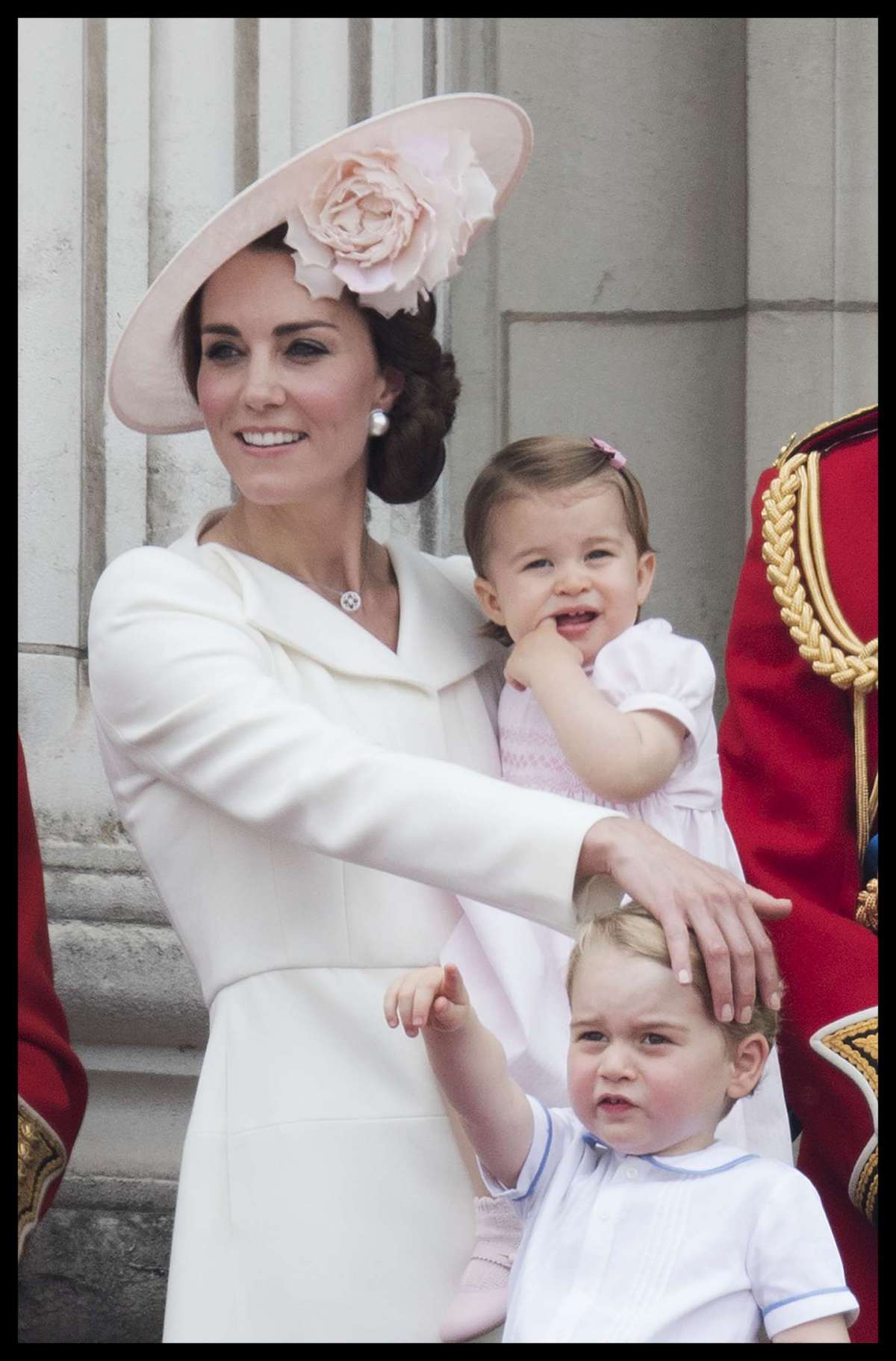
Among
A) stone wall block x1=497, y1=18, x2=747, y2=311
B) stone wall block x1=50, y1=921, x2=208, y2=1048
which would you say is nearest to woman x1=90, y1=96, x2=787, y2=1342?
stone wall block x1=50, y1=921, x2=208, y2=1048

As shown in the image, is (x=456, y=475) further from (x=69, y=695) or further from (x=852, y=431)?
(x=852, y=431)

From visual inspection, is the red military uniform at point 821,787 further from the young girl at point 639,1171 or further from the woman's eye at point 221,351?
the woman's eye at point 221,351

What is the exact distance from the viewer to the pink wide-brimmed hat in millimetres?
2168

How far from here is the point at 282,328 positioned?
2.20 metres

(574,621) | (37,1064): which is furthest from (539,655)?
(37,1064)

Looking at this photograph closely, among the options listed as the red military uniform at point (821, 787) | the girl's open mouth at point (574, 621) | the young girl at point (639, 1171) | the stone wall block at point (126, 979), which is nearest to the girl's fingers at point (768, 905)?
the young girl at point (639, 1171)

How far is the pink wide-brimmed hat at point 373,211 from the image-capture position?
2.17 m

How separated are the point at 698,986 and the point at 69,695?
142cm

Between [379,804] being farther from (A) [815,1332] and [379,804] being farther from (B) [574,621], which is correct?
(A) [815,1332]

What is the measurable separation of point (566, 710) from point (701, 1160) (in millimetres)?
444

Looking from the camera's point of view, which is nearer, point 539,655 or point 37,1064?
point 539,655

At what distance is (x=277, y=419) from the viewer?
2180 mm

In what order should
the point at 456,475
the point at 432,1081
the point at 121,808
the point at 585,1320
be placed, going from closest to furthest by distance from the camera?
the point at 585,1320 < the point at 432,1081 < the point at 121,808 < the point at 456,475
